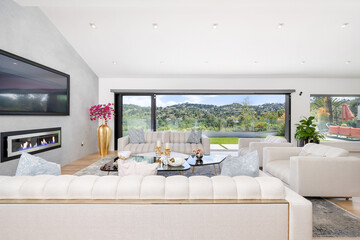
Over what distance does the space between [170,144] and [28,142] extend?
284cm

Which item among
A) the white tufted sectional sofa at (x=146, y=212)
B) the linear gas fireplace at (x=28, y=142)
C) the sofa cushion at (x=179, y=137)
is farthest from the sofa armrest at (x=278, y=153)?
the linear gas fireplace at (x=28, y=142)

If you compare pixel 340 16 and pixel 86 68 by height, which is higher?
pixel 340 16

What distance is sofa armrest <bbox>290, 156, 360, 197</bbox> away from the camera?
2.57m

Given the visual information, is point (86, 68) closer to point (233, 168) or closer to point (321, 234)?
point (233, 168)

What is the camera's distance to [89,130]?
18.5ft

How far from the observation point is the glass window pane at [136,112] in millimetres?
6406

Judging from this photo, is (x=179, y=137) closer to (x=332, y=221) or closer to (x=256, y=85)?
(x=256, y=85)

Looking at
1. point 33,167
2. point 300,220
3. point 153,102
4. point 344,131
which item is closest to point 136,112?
point 153,102

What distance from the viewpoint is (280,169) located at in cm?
296

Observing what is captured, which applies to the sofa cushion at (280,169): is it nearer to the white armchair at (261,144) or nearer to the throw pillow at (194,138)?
the white armchair at (261,144)

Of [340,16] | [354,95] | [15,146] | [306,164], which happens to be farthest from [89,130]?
[354,95]

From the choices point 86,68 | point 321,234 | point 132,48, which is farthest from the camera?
point 86,68

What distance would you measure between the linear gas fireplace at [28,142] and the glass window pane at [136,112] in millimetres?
2333

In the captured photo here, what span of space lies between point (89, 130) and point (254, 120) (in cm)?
507
